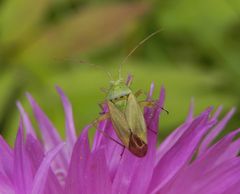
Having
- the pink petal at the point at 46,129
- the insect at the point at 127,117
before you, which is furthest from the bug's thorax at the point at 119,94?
the pink petal at the point at 46,129

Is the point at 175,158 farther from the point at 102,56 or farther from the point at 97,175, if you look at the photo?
the point at 102,56

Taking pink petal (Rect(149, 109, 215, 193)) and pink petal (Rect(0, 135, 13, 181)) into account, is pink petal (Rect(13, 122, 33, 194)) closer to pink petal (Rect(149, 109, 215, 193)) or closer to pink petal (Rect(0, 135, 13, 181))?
pink petal (Rect(0, 135, 13, 181))

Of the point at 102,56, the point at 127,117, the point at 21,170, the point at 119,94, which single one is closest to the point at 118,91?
the point at 119,94

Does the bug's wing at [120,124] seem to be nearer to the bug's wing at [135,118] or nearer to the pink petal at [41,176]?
the bug's wing at [135,118]

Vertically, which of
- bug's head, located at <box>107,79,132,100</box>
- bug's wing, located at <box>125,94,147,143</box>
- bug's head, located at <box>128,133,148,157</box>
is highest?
bug's head, located at <box>107,79,132,100</box>

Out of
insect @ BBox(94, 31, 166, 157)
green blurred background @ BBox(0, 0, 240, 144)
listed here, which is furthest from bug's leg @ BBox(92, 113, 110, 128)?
green blurred background @ BBox(0, 0, 240, 144)

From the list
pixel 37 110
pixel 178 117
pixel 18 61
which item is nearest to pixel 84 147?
pixel 37 110
